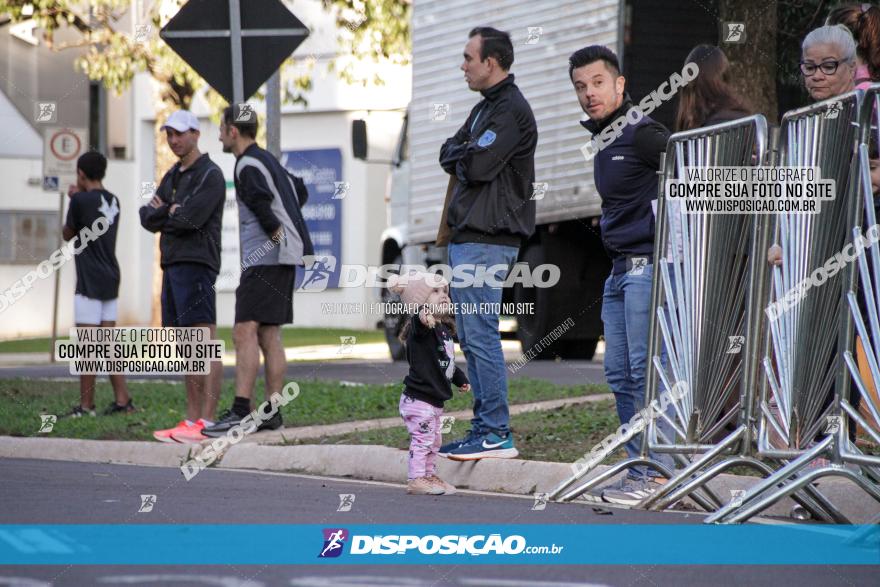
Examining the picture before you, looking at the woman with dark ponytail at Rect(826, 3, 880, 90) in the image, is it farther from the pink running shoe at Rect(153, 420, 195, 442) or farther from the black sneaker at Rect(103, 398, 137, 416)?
the black sneaker at Rect(103, 398, 137, 416)

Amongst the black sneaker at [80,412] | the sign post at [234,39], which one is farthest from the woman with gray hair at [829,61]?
the black sneaker at [80,412]

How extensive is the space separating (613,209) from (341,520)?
207 cm

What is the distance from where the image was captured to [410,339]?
7625 mm

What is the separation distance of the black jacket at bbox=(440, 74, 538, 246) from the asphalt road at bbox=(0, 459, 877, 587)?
134 centimetres

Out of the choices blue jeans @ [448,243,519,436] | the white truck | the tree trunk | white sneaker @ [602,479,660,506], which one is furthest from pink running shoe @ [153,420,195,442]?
the white truck

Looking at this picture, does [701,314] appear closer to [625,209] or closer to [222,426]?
[625,209]

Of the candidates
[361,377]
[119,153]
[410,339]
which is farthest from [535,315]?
[119,153]

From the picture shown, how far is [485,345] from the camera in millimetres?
7973

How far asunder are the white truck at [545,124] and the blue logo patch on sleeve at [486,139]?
678cm

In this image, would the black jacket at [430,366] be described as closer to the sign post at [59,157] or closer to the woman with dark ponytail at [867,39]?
the woman with dark ponytail at [867,39]

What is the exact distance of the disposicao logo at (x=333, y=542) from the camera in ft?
17.3

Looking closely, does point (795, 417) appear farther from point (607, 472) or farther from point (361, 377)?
point (361, 377)

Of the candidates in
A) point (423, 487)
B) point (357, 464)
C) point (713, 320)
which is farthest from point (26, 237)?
point (713, 320)

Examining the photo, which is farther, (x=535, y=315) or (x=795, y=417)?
(x=535, y=315)
